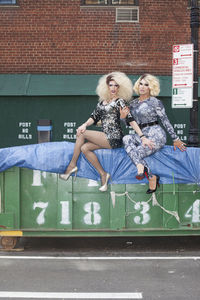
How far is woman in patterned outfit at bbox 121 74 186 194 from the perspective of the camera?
621 cm

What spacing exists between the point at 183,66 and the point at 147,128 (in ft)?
6.05

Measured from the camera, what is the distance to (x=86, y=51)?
12.2 metres

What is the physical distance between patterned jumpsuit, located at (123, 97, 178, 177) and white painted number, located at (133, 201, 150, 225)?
491mm

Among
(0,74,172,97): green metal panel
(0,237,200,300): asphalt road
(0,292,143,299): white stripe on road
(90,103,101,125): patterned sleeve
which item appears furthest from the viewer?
(0,74,172,97): green metal panel

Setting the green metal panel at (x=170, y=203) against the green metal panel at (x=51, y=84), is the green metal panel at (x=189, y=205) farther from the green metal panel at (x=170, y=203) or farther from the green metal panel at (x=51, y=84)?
the green metal panel at (x=51, y=84)

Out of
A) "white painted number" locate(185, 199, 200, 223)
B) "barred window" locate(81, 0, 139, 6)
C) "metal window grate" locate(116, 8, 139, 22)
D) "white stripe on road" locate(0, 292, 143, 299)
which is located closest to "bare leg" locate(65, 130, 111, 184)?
"white painted number" locate(185, 199, 200, 223)

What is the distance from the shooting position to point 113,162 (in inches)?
249

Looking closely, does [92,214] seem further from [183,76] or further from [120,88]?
[183,76]

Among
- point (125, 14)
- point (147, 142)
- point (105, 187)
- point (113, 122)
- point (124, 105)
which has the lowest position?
point (105, 187)

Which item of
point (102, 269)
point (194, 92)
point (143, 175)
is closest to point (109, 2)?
point (194, 92)

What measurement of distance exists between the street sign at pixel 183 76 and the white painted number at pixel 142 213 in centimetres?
222

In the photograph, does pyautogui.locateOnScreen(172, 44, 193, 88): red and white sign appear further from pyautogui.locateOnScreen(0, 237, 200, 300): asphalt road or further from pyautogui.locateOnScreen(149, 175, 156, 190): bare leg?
pyautogui.locateOnScreen(0, 237, 200, 300): asphalt road

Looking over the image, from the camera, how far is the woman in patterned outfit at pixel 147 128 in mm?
6207

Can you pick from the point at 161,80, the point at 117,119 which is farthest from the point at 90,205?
the point at 161,80
